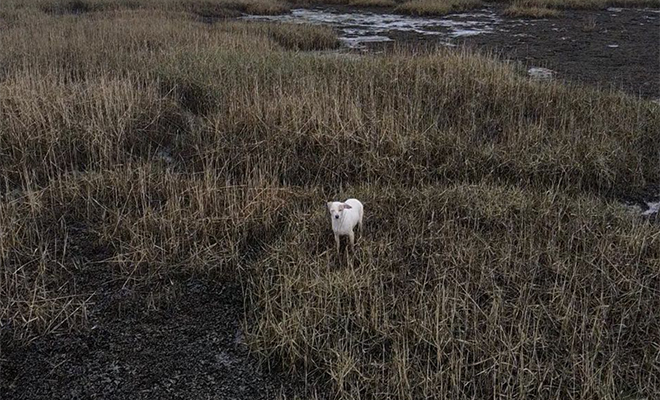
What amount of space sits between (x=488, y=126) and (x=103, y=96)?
5.81 metres

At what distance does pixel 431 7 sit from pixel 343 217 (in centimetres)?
2224

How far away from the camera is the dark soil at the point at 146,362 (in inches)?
156

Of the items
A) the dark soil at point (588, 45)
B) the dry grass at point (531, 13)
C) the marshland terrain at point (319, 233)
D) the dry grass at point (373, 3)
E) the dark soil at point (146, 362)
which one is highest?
the dry grass at point (373, 3)

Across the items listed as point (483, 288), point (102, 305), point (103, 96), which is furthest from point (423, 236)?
point (103, 96)

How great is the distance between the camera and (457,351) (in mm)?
4176

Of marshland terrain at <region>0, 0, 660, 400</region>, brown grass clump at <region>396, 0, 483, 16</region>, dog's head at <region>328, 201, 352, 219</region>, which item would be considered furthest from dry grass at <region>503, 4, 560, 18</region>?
dog's head at <region>328, 201, 352, 219</region>

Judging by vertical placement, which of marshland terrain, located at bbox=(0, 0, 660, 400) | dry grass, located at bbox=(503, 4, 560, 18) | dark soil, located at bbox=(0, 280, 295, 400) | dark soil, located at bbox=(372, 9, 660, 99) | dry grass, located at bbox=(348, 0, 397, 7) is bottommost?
dark soil, located at bbox=(0, 280, 295, 400)

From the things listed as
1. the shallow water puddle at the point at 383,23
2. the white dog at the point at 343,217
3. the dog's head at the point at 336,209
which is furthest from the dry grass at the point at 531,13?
the dog's head at the point at 336,209

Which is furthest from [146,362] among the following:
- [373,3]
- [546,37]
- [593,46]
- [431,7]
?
[373,3]

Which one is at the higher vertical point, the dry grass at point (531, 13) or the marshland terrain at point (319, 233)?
the dry grass at point (531, 13)

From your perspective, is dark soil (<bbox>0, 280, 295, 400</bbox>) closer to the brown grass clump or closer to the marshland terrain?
the marshland terrain

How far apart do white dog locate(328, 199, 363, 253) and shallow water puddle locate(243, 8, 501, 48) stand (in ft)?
39.6

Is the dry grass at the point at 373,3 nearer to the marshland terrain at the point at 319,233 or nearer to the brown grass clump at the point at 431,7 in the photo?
the brown grass clump at the point at 431,7

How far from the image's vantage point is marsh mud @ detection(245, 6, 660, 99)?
13.3 metres
